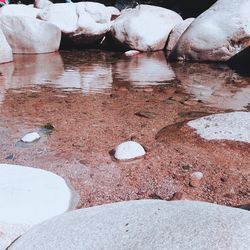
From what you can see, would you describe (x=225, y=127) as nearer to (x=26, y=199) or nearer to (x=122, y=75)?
(x=26, y=199)

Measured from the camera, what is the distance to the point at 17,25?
10.3 m

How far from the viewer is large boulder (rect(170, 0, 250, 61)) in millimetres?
9062

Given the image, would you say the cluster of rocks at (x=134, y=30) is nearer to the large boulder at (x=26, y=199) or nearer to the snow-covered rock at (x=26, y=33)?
the snow-covered rock at (x=26, y=33)

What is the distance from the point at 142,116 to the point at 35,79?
300 centimetres

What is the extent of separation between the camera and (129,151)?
396 centimetres

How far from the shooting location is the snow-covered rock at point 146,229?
1.88 m

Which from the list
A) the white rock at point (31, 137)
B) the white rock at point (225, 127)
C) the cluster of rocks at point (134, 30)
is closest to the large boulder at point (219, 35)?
the cluster of rocks at point (134, 30)

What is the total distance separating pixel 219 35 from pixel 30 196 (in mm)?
7079

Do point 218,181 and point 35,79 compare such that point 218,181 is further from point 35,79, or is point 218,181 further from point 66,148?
point 35,79

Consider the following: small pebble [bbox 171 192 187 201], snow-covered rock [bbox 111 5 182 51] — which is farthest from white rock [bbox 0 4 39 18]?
Result: small pebble [bbox 171 192 187 201]

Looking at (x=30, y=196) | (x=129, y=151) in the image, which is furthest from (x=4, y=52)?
(x=30, y=196)

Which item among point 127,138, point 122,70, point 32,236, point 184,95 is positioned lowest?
point 122,70

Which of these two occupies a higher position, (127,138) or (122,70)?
(127,138)

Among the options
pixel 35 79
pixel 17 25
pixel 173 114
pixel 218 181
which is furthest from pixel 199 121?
pixel 17 25
